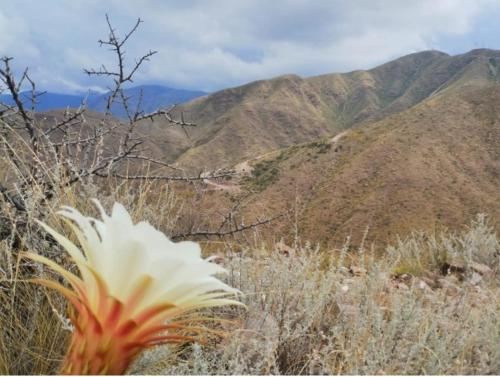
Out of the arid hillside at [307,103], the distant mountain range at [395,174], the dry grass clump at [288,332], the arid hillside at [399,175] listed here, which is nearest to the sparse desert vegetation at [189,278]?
the dry grass clump at [288,332]

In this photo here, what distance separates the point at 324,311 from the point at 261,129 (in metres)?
119

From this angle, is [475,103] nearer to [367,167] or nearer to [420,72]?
[367,167]

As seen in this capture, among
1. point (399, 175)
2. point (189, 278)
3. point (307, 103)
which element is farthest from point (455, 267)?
point (307, 103)

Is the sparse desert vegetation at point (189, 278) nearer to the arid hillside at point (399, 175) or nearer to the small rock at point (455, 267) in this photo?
the small rock at point (455, 267)

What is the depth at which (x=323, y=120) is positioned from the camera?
14212cm

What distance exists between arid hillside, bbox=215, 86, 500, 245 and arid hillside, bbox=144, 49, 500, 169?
4486 cm

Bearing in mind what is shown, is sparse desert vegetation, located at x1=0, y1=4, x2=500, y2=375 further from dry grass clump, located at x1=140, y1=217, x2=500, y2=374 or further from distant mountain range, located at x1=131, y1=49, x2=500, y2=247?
distant mountain range, located at x1=131, y1=49, x2=500, y2=247

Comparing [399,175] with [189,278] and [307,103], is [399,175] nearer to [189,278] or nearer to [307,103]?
[189,278]

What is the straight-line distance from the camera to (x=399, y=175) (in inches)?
1879

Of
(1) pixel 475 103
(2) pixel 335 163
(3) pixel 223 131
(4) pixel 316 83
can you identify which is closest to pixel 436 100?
(1) pixel 475 103

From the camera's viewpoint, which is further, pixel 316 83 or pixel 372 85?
pixel 372 85

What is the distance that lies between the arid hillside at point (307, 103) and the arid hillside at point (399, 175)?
44.9 m

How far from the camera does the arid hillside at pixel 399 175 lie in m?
42.2

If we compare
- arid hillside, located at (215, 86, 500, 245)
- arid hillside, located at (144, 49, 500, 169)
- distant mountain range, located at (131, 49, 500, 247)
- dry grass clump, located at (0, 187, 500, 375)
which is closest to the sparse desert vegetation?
dry grass clump, located at (0, 187, 500, 375)
